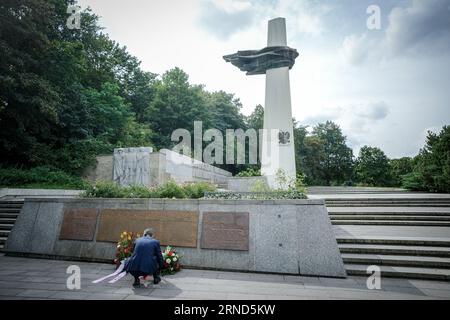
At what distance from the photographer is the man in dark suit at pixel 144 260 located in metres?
5.08

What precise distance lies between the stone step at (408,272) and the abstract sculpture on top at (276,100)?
1114 centimetres

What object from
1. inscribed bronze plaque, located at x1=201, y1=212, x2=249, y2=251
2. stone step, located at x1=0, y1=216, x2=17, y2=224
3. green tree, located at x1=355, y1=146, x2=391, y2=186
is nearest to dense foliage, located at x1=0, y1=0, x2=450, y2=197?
inscribed bronze plaque, located at x1=201, y1=212, x2=249, y2=251

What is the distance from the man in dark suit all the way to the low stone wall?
1.66 meters

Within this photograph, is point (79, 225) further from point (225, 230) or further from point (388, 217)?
point (388, 217)

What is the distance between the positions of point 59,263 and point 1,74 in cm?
1307

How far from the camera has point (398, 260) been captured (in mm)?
6270

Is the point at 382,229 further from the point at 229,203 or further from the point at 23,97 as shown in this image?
the point at 23,97

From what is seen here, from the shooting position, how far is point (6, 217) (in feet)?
34.4

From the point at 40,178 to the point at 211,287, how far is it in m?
15.8

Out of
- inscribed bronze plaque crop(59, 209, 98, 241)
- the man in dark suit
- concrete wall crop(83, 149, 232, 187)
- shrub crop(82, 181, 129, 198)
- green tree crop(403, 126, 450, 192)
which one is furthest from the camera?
concrete wall crop(83, 149, 232, 187)

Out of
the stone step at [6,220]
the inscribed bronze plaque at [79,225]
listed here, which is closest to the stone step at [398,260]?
the inscribed bronze plaque at [79,225]

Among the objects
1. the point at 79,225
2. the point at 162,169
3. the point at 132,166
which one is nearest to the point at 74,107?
the point at 132,166

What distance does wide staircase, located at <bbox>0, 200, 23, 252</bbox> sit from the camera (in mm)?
9188

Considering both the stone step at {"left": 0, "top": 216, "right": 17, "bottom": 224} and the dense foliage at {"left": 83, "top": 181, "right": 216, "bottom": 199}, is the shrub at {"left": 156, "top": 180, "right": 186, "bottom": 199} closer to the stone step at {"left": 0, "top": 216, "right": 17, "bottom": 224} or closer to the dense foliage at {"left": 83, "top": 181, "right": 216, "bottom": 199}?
the dense foliage at {"left": 83, "top": 181, "right": 216, "bottom": 199}
